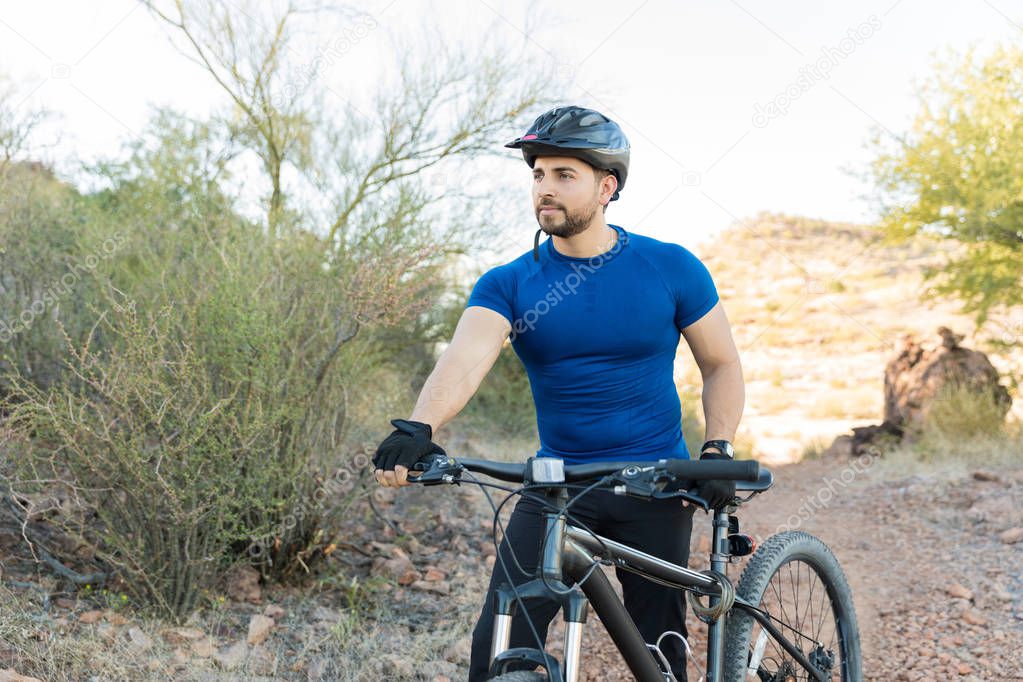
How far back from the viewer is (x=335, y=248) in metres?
→ 8.04

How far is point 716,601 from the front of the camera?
253cm

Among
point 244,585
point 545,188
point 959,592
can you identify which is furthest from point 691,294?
point 959,592

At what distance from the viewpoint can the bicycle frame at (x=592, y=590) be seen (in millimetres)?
1972

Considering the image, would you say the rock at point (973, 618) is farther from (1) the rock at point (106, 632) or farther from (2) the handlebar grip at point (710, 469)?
(1) the rock at point (106, 632)

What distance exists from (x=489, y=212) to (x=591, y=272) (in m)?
7.42

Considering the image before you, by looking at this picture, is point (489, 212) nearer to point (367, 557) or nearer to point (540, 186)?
point (367, 557)

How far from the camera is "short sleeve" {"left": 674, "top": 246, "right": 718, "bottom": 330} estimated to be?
273 cm

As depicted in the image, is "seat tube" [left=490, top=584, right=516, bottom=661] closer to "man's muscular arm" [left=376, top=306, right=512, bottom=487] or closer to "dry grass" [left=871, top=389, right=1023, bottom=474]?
"man's muscular arm" [left=376, top=306, right=512, bottom=487]

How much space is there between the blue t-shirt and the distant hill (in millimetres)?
10127

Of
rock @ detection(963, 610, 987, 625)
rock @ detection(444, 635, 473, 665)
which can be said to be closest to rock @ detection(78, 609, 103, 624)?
rock @ detection(444, 635, 473, 665)

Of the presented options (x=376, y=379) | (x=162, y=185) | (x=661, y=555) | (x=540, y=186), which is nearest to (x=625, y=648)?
(x=661, y=555)

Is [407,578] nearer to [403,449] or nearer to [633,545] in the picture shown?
[633,545]

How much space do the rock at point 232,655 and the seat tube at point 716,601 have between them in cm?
230

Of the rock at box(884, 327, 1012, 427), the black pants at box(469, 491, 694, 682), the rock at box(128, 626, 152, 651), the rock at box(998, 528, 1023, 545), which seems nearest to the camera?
the black pants at box(469, 491, 694, 682)
